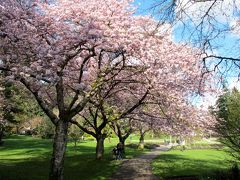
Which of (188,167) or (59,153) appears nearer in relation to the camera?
(59,153)

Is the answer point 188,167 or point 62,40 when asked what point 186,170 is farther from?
point 62,40

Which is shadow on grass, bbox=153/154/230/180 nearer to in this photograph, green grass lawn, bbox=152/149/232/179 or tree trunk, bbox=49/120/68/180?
green grass lawn, bbox=152/149/232/179

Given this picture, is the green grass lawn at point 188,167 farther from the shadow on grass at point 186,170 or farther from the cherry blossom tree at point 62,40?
the cherry blossom tree at point 62,40

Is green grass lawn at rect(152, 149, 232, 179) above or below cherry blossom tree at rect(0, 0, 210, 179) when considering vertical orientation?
below

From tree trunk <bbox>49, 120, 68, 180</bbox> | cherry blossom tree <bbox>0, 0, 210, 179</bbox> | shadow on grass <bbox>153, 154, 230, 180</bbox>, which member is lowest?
shadow on grass <bbox>153, 154, 230, 180</bbox>

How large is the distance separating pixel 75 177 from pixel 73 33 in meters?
8.21

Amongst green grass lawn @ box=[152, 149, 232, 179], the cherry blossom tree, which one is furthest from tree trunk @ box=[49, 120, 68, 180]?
green grass lawn @ box=[152, 149, 232, 179]

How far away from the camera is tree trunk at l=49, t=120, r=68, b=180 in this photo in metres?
14.1

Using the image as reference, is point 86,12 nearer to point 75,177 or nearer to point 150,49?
point 150,49

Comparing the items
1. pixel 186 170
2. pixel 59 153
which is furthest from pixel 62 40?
pixel 186 170

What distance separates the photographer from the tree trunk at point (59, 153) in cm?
1408

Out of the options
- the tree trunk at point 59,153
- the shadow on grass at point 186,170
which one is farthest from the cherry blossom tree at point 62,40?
the shadow on grass at point 186,170

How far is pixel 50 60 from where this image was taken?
1372 cm

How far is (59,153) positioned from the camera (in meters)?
14.3
